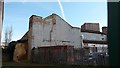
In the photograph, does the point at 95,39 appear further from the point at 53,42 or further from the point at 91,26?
the point at 53,42

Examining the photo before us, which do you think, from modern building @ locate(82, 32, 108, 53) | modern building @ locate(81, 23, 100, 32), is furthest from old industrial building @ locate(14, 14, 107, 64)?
modern building @ locate(81, 23, 100, 32)

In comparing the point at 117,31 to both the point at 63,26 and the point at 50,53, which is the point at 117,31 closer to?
the point at 50,53

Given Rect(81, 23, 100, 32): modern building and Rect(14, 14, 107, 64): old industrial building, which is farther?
Rect(81, 23, 100, 32): modern building

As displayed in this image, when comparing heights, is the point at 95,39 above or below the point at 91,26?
below

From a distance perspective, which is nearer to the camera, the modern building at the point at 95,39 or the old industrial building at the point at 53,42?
the old industrial building at the point at 53,42

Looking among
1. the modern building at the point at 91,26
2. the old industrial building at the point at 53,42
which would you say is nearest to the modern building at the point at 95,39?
the modern building at the point at 91,26

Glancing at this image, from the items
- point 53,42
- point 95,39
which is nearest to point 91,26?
point 95,39

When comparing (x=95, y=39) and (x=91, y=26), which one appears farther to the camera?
(x=91, y=26)

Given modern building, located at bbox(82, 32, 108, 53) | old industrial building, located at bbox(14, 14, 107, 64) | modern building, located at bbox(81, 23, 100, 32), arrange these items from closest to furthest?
old industrial building, located at bbox(14, 14, 107, 64), modern building, located at bbox(82, 32, 108, 53), modern building, located at bbox(81, 23, 100, 32)

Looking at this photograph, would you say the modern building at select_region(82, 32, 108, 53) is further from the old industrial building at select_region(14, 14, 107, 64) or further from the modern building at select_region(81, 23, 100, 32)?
the old industrial building at select_region(14, 14, 107, 64)

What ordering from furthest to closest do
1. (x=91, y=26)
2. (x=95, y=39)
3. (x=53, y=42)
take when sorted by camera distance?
(x=91, y=26), (x=95, y=39), (x=53, y=42)

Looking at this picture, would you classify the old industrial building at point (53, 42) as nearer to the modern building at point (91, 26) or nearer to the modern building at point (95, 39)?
the modern building at point (95, 39)

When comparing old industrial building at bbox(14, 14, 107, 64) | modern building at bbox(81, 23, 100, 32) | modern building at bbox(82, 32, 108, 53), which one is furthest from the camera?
modern building at bbox(81, 23, 100, 32)

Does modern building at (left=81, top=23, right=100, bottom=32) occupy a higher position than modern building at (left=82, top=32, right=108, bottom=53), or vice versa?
modern building at (left=81, top=23, right=100, bottom=32)
